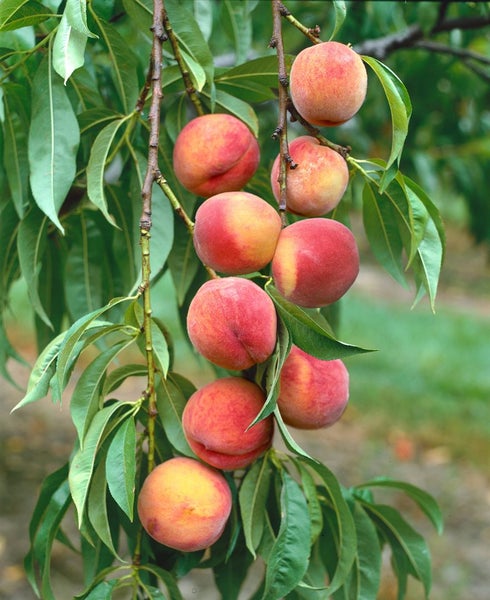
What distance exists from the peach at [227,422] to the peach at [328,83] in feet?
0.86

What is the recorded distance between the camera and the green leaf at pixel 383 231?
91 cm

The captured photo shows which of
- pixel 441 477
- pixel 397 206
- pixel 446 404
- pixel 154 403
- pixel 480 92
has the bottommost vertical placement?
pixel 446 404

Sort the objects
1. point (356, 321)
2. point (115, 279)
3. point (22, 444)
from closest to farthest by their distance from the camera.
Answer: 1. point (115, 279)
2. point (22, 444)
3. point (356, 321)

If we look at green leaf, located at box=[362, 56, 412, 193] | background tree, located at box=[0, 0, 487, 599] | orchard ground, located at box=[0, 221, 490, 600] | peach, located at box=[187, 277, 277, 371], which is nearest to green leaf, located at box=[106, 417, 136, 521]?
background tree, located at box=[0, 0, 487, 599]

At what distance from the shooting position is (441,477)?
3.00 meters

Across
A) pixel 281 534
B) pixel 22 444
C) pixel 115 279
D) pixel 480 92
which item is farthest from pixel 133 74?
pixel 22 444

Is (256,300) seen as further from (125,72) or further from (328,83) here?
(125,72)

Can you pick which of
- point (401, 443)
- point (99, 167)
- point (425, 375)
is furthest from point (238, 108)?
point (425, 375)

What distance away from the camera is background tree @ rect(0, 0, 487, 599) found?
742mm

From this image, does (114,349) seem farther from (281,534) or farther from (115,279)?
(115,279)

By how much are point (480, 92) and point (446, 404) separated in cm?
173

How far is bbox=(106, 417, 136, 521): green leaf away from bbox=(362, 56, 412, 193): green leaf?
327mm

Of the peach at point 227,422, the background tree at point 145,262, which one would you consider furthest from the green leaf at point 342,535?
the peach at point 227,422

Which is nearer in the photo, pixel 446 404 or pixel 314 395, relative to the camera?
pixel 314 395
